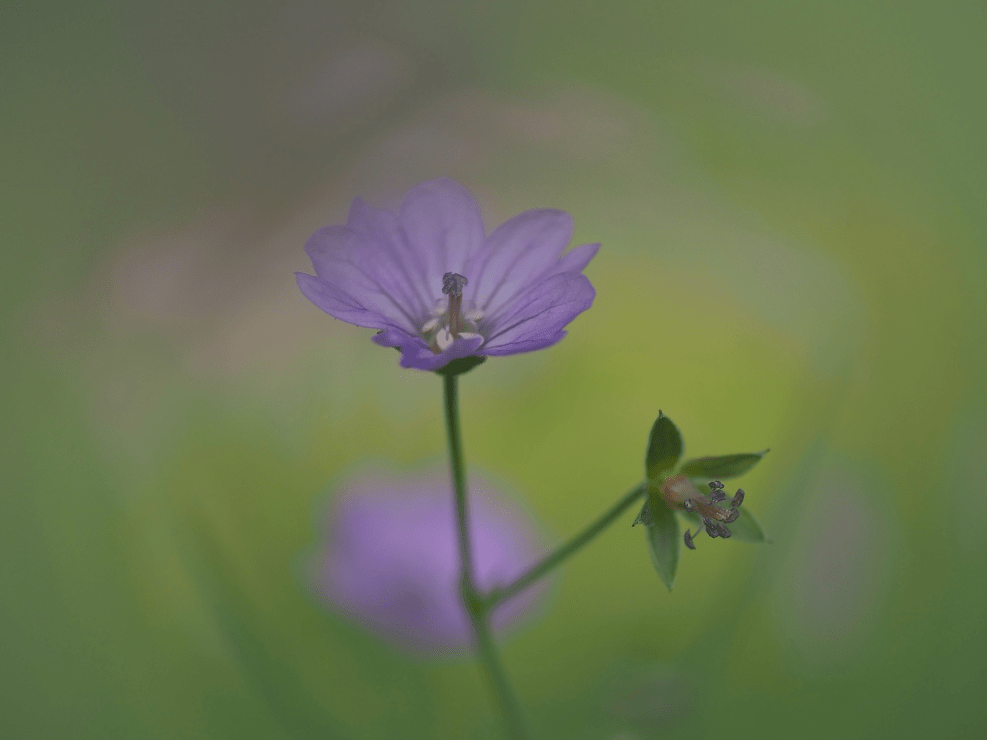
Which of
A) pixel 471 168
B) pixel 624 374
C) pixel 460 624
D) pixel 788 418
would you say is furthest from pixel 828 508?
pixel 471 168

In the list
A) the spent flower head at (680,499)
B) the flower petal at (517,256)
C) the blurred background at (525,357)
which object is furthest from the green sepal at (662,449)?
the blurred background at (525,357)

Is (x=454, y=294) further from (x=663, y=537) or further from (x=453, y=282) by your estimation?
(x=663, y=537)

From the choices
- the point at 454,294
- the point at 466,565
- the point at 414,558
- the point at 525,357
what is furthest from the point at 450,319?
the point at 525,357

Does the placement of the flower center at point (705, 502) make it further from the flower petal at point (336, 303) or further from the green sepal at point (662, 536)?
the flower petal at point (336, 303)

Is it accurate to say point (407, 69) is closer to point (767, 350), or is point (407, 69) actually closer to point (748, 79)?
point (748, 79)

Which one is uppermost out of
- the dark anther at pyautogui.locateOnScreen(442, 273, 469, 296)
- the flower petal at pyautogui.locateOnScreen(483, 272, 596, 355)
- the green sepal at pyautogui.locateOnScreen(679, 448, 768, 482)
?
the dark anther at pyautogui.locateOnScreen(442, 273, 469, 296)

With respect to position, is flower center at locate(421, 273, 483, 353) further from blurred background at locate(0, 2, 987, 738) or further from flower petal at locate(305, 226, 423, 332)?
blurred background at locate(0, 2, 987, 738)

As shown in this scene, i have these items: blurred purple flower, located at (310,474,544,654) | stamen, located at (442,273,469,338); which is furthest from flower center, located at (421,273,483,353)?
blurred purple flower, located at (310,474,544,654)
